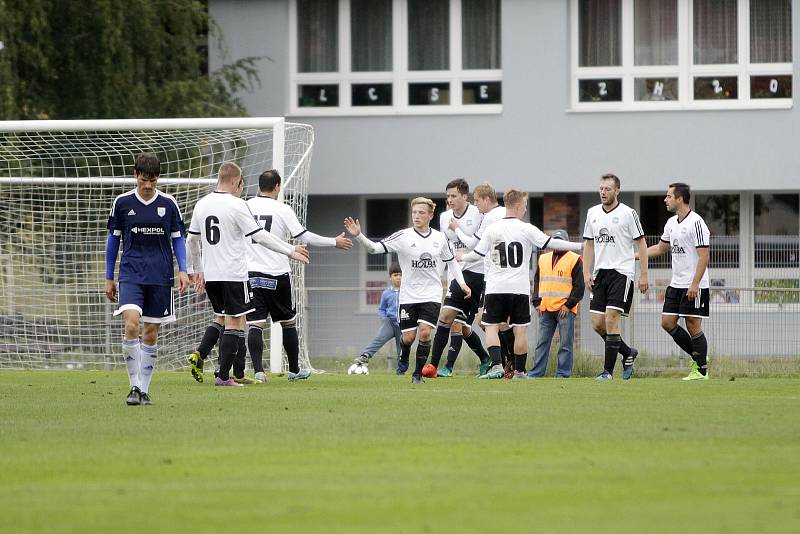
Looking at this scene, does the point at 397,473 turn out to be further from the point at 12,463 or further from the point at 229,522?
the point at 12,463

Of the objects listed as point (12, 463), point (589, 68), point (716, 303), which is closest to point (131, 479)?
point (12, 463)

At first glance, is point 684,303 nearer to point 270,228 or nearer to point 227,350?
point 270,228

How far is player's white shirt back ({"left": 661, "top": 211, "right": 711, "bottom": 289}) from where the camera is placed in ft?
49.5

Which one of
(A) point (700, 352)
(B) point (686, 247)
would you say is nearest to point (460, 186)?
(B) point (686, 247)

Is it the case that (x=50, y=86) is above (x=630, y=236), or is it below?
above

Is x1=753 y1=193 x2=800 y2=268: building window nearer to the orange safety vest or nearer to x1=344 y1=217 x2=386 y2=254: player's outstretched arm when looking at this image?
the orange safety vest

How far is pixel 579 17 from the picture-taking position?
25.8m

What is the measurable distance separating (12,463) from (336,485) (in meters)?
2.01

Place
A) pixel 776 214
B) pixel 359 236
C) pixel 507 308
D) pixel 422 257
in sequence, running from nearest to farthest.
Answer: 1. pixel 359 236
2. pixel 422 257
3. pixel 507 308
4. pixel 776 214

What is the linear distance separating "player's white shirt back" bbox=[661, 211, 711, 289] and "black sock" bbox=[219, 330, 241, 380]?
5.03 m

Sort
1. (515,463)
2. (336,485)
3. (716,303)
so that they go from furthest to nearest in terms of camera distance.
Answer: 1. (716,303)
2. (515,463)
3. (336,485)

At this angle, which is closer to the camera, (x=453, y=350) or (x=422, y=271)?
(x=422, y=271)

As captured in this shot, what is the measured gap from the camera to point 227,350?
43.1ft

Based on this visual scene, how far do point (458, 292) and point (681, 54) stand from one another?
11.6 meters
